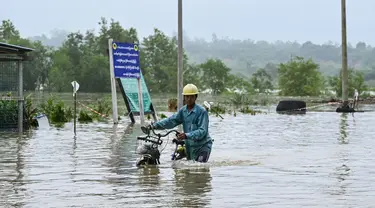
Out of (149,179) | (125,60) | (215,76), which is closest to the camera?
(149,179)

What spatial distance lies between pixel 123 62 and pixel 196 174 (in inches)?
717

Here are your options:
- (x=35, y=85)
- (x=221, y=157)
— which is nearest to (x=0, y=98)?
(x=221, y=157)

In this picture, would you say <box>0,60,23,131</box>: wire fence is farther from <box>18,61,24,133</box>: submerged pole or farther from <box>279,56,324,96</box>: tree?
<box>279,56,324,96</box>: tree

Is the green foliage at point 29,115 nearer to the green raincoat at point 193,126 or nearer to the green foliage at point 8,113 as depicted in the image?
the green foliage at point 8,113

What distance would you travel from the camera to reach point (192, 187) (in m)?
13.0

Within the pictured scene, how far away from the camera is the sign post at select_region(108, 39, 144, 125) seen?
3222 cm

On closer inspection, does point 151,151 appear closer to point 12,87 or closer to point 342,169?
point 342,169

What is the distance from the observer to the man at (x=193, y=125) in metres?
14.7

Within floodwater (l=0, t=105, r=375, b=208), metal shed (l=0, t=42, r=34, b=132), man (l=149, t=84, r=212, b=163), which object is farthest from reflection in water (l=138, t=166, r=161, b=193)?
metal shed (l=0, t=42, r=34, b=132)

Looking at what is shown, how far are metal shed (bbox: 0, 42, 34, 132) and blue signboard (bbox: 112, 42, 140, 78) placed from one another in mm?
4832

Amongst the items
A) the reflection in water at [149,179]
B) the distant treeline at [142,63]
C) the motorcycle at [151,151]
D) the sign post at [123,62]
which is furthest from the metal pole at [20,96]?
the distant treeline at [142,63]

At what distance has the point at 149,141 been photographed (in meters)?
15.4

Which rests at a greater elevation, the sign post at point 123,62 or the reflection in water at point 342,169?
the sign post at point 123,62

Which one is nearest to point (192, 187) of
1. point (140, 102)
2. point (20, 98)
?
point (20, 98)
